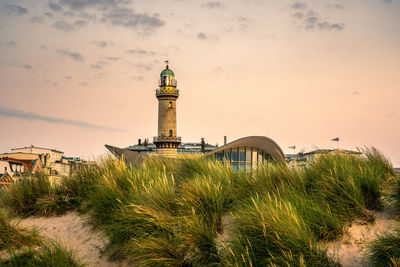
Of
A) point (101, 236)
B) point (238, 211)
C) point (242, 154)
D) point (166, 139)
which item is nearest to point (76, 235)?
point (101, 236)

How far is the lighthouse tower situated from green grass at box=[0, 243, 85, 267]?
49.9m

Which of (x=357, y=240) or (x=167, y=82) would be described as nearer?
(x=357, y=240)

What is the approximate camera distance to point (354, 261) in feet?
17.0

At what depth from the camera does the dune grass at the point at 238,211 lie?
512cm

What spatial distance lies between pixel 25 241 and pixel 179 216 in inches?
150

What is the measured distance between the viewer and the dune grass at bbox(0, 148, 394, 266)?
5121mm

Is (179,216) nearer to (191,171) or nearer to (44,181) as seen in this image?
(191,171)

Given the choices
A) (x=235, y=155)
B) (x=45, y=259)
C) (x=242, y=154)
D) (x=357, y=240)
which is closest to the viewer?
(x=357, y=240)

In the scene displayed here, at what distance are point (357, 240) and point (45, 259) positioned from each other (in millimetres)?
5740

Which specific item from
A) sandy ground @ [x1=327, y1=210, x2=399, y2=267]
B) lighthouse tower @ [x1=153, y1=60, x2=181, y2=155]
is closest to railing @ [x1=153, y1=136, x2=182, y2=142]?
lighthouse tower @ [x1=153, y1=60, x2=181, y2=155]

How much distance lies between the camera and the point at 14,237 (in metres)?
7.49

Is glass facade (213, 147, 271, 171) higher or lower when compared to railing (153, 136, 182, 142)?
lower

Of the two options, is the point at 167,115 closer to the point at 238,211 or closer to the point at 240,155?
the point at 240,155

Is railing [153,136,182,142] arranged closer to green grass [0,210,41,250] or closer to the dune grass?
the dune grass
